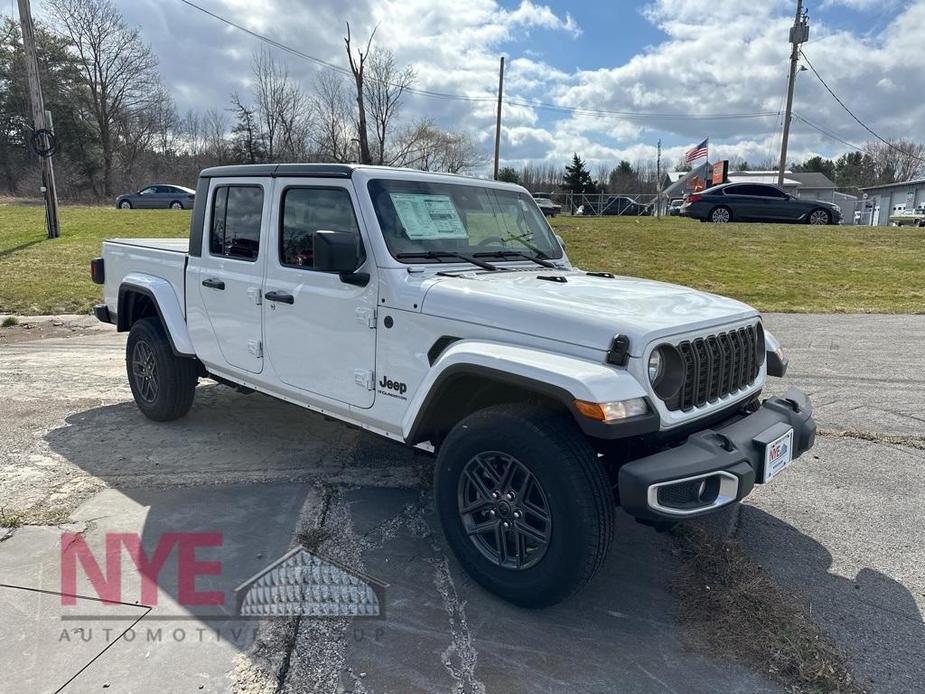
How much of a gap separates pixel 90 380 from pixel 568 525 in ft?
18.4

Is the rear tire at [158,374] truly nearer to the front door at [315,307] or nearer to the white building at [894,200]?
the front door at [315,307]

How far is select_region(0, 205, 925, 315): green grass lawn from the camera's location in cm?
1119

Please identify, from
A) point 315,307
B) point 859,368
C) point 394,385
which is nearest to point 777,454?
point 394,385

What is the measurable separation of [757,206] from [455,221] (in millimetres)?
19042

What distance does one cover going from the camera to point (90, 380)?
6.50 meters

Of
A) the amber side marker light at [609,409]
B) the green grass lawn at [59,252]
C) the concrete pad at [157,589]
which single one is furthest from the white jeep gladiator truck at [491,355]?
the green grass lawn at [59,252]

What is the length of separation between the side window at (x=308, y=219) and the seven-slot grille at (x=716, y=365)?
6.01ft

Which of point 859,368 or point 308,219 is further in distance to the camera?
point 859,368

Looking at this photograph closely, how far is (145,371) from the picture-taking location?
527 centimetres

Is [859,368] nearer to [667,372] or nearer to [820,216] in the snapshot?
[667,372]

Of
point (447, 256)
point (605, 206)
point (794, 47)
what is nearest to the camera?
point (447, 256)

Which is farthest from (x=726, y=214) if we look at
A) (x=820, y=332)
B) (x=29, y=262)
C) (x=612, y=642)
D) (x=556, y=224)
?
(x=612, y=642)

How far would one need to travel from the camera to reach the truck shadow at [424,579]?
8.41 ft

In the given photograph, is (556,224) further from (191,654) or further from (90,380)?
(191,654)
